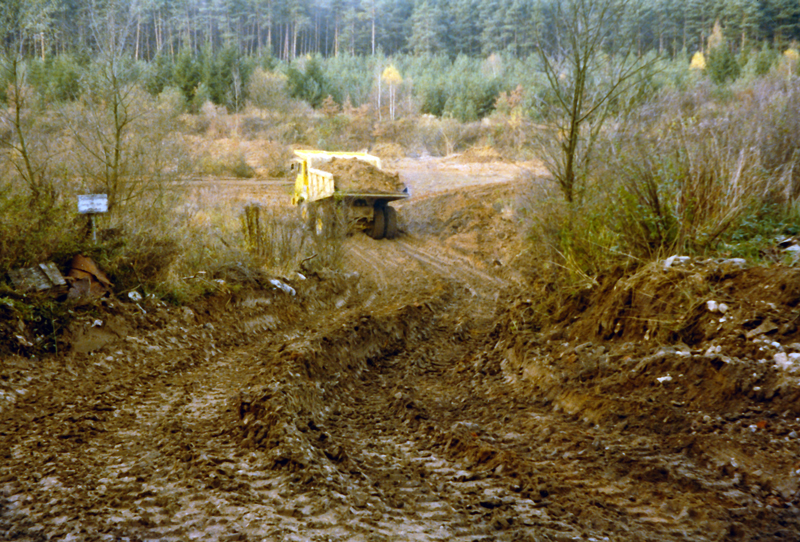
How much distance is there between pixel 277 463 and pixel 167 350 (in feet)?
12.7

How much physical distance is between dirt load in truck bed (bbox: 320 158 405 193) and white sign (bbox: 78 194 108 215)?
889cm

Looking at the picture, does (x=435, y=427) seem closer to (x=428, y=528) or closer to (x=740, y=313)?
(x=428, y=528)

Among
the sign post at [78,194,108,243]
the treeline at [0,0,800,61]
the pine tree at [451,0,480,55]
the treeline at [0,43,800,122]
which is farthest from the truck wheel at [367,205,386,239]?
the pine tree at [451,0,480,55]

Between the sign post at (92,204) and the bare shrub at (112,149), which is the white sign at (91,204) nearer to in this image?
the sign post at (92,204)

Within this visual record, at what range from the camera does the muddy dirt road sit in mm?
3322

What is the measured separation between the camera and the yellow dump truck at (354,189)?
16.5 metres

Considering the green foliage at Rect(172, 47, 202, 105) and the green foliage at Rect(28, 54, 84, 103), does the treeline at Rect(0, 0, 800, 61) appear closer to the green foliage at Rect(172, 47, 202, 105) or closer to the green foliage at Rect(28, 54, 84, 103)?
the green foliage at Rect(28, 54, 84, 103)

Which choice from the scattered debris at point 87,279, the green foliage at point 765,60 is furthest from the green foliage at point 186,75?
the scattered debris at point 87,279

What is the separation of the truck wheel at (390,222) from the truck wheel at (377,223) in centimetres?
16

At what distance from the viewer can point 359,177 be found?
56.5ft

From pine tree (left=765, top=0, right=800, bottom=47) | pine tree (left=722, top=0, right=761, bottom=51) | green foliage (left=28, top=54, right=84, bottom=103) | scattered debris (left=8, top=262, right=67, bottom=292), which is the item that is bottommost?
scattered debris (left=8, top=262, right=67, bottom=292)

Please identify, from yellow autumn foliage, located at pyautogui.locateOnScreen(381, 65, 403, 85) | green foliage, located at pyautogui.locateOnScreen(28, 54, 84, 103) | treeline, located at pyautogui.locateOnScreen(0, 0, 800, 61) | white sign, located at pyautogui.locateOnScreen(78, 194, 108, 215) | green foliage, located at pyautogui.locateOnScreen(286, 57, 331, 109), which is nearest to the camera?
white sign, located at pyautogui.locateOnScreen(78, 194, 108, 215)

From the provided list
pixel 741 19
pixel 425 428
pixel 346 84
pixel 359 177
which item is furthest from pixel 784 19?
pixel 346 84

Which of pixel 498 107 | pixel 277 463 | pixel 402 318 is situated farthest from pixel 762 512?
pixel 498 107
